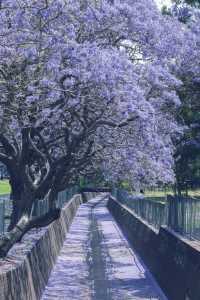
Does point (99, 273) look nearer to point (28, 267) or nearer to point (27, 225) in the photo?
point (28, 267)

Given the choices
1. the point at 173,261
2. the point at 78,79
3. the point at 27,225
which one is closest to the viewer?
the point at 27,225

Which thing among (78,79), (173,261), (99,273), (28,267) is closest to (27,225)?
(28,267)

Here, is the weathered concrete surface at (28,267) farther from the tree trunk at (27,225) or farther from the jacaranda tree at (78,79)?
the jacaranda tree at (78,79)

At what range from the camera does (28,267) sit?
1803 centimetres

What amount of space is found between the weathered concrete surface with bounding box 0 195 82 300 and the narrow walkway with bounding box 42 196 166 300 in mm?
692

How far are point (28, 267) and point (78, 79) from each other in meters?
4.73

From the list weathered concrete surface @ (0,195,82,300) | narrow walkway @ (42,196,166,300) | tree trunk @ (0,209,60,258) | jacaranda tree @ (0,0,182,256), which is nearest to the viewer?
weathered concrete surface @ (0,195,82,300)

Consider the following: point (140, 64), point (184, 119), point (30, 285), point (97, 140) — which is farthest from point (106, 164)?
point (30, 285)

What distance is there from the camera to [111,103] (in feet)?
63.9

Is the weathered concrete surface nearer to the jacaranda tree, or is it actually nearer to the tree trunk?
the tree trunk

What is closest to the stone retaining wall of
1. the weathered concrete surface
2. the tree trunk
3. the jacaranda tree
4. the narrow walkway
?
the narrow walkway

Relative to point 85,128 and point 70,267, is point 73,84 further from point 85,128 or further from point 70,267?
point 70,267

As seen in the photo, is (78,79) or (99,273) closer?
(78,79)

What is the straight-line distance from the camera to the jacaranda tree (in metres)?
16.0
